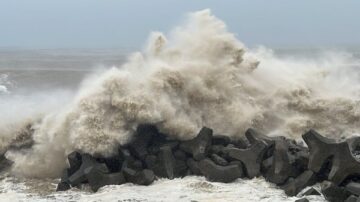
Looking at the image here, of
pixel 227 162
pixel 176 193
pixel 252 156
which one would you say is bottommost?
pixel 176 193

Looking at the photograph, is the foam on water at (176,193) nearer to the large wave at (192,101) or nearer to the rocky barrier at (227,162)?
the rocky barrier at (227,162)

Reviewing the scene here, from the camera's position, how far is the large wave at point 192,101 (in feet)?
41.2

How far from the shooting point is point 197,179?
11.2 m

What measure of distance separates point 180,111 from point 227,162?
239cm

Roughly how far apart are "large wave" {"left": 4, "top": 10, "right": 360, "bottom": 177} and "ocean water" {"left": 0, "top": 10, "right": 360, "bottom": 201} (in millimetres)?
25

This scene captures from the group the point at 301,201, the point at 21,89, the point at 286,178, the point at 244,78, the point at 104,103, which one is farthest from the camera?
the point at 21,89

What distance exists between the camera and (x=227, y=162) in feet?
37.9

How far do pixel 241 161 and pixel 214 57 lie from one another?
4.62m

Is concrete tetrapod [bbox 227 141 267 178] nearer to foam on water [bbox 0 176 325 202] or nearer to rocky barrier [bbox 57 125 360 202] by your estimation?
rocky barrier [bbox 57 125 360 202]

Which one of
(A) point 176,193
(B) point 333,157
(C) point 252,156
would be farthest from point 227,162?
(B) point 333,157

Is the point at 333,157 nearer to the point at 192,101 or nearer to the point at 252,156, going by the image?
the point at 252,156

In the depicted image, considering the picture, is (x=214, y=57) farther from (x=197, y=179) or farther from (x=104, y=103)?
(x=197, y=179)

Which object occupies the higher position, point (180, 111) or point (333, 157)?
point (180, 111)

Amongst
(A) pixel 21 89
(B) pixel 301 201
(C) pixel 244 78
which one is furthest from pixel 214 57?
(A) pixel 21 89
